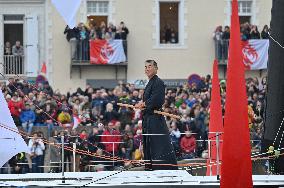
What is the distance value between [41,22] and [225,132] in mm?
25224

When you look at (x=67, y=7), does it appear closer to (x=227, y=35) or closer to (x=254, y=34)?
(x=227, y=35)

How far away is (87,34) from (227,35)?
5.46m

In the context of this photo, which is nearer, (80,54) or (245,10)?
(80,54)

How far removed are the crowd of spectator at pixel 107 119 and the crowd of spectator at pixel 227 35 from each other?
574cm

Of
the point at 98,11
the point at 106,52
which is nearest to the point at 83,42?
the point at 106,52

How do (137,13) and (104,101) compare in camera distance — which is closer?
(104,101)

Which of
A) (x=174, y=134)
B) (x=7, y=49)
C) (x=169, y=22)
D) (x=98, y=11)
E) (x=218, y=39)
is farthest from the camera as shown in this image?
(x=169, y=22)

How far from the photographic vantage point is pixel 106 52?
34.4 meters

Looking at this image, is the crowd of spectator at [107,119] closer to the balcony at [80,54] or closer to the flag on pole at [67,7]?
the flag on pole at [67,7]

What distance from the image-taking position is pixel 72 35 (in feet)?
111

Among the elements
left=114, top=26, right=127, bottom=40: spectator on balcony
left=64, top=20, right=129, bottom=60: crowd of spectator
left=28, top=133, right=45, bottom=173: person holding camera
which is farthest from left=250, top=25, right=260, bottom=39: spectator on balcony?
left=28, top=133, right=45, bottom=173: person holding camera

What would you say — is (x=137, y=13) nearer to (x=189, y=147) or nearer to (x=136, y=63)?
(x=136, y=63)

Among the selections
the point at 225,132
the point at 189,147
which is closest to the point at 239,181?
the point at 225,132

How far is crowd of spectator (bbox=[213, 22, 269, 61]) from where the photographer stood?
3459 cm
